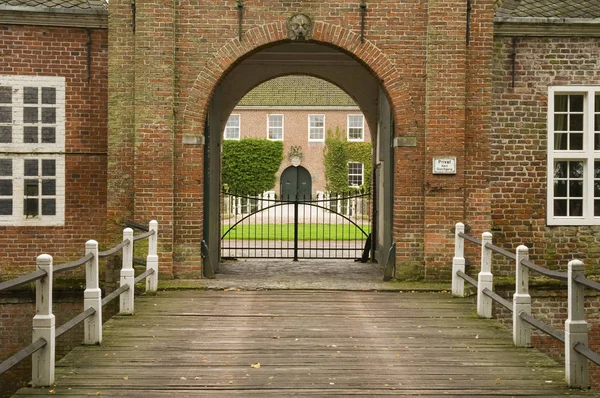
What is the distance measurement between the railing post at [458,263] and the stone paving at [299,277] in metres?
0.45

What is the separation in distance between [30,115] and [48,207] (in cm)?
154

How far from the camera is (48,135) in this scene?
1273 centimetres

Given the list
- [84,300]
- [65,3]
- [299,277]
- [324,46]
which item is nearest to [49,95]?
[65,3]

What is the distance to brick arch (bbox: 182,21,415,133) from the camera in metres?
11.9

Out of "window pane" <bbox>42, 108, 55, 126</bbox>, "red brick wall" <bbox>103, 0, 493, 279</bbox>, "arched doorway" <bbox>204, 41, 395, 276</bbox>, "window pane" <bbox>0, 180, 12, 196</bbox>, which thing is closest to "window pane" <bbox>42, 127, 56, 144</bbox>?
"window pane" <bbox>42, 108, 55, 126</bbox>

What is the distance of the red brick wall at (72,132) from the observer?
1255 centimetres

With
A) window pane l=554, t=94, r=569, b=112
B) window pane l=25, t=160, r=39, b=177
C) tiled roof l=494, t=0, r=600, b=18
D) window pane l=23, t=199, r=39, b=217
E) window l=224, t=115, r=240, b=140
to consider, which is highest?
window l=224, t=115, r=240, b=140

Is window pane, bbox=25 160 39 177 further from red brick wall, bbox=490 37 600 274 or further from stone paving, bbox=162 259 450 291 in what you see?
red brick wall, bbox=490 37 600 274

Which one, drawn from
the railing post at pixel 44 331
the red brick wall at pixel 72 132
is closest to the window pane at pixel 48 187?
the red brick wall at pixel 72 132

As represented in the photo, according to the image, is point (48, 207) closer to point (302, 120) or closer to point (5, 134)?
point (5, 134)

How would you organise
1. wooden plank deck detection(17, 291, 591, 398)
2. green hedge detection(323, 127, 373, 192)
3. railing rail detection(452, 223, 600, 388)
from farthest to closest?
1. green hedge detection(323, 127, 373, 192)
2. wooden plank deck detection(17, 291, 591, 398)
3. railing rail detection(452, 223, 600, 388)

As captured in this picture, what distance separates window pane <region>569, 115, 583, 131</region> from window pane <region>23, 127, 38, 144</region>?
8.86m

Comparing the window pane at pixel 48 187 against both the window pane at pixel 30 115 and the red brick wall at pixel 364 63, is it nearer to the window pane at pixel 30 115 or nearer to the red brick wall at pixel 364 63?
the window pane at pixel 30 115

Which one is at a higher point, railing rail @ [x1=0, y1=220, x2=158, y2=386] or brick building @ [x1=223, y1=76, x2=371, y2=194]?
brick building @ [x1=223, y1=76, x2=371, y2=194]
